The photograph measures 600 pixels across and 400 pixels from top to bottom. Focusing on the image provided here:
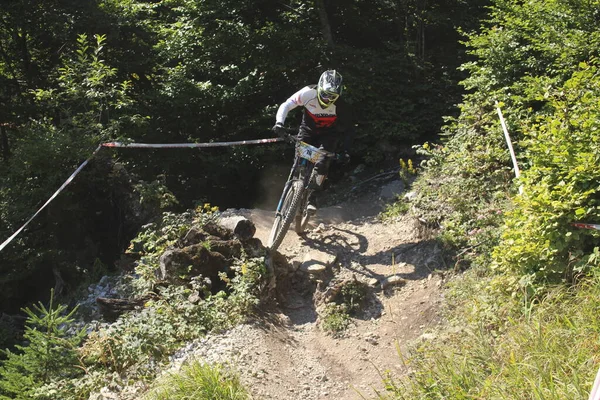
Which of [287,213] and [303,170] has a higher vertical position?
[303,170]

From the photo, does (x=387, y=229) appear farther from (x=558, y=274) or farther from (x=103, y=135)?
(x=103, y=135)

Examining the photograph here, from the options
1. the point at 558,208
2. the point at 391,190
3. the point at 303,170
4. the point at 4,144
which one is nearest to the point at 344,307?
the point at 303,170

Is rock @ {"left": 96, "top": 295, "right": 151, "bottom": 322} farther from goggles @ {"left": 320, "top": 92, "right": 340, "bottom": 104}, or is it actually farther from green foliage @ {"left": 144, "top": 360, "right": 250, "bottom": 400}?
goggles @ {"left": 320, "top": 92, "right": 340, "bottom": 104}

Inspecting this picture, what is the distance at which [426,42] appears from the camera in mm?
12070

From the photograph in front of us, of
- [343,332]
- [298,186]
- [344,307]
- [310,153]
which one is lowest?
[343,332]

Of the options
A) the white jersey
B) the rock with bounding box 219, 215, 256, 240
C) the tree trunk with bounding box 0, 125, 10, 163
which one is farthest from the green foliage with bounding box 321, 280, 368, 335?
the tree trunk with bounding box 0, 125, 10, 163

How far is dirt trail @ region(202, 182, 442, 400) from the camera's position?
5.10 m

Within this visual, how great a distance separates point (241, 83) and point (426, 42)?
13.7 ft

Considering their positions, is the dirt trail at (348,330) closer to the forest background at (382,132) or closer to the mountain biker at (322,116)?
the forest background at (382,132)

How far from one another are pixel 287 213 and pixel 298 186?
0.35 m

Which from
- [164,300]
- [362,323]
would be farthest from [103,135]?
[362,323]

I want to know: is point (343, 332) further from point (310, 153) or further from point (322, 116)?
point (322, 116)

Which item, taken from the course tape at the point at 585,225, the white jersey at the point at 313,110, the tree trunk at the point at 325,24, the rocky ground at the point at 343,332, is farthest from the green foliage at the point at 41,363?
the tree trunk at the point at 325,24

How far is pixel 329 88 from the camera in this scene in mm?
6836
